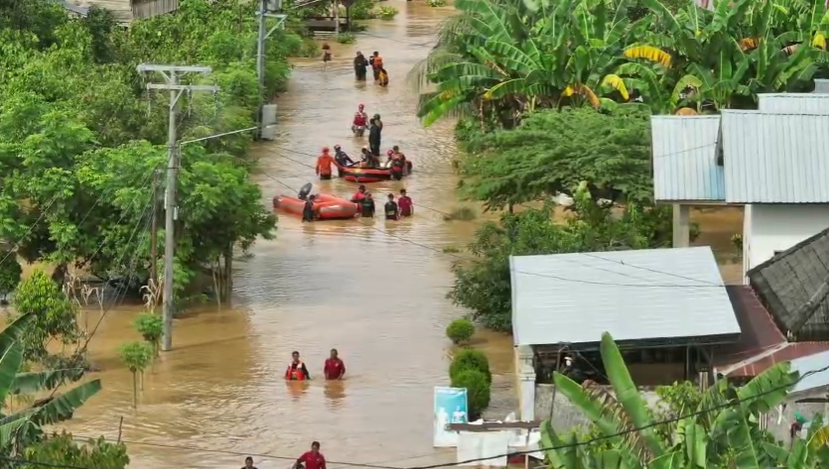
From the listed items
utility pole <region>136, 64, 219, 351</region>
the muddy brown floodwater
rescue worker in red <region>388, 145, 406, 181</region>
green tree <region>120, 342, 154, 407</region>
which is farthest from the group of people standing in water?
green tree <region>120, 342, 154, 407</region>

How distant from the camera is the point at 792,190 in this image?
29.7 meters

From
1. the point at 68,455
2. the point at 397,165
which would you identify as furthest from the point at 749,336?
the point at 397,165

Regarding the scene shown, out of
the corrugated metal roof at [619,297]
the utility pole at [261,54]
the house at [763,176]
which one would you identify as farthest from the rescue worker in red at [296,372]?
Answer: the utility pole at [261,54]

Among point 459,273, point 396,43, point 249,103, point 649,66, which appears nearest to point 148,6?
point 396,43

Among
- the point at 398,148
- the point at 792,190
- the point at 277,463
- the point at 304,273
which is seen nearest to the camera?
the point at 277,463

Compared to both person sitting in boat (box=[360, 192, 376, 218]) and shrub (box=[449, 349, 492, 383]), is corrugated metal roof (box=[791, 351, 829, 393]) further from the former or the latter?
person sitting in boat (box=[360, 192, 376, 218])

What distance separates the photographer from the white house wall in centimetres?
2984

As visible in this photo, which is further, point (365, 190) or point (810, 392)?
point (365, 190)

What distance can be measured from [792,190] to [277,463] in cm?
873

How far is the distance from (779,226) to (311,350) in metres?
8.42

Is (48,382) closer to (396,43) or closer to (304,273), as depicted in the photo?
(304,273)

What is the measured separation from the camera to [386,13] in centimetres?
7119

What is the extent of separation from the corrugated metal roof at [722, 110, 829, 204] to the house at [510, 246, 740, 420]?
4.00 feet

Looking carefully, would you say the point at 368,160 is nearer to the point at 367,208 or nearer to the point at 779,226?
A: the point at 367,208
